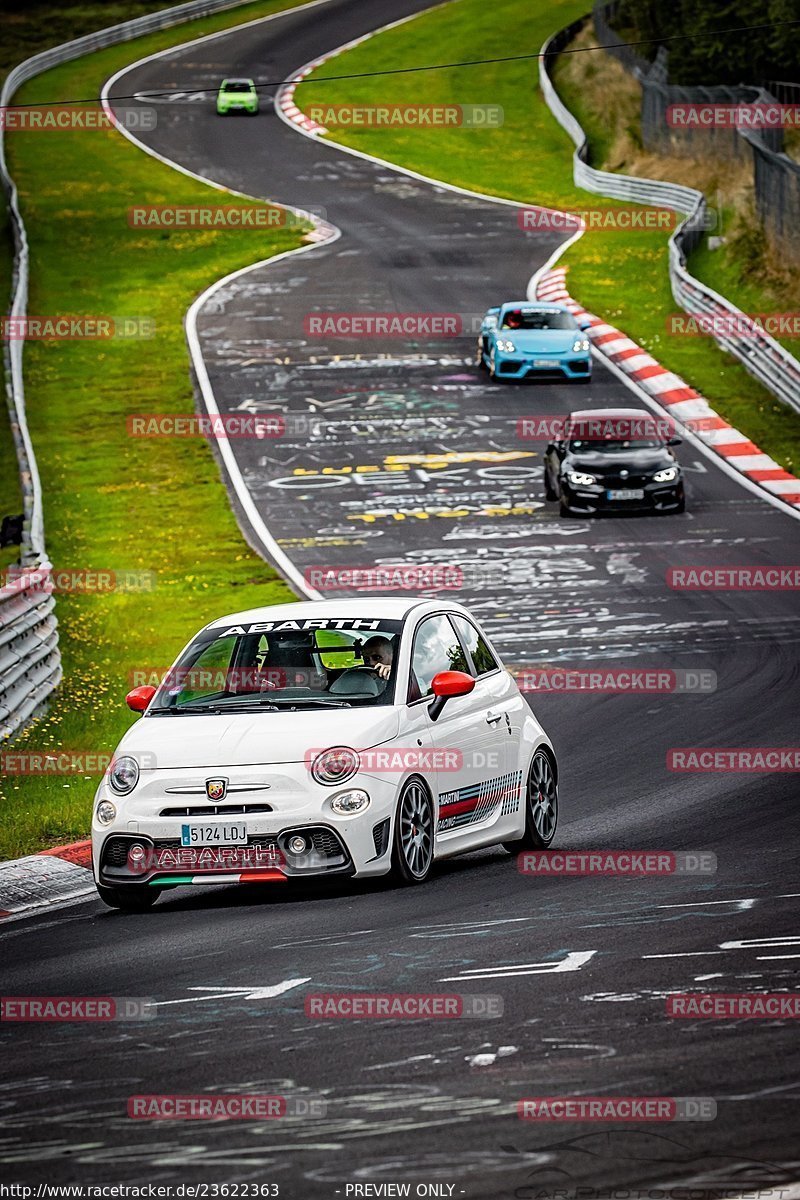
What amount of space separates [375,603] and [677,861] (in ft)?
7.68

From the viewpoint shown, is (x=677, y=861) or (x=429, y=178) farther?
(x=429, y=178)

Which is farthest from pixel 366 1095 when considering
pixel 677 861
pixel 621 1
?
pixel 621 1

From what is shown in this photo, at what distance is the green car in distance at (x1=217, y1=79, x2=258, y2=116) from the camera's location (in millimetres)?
68875

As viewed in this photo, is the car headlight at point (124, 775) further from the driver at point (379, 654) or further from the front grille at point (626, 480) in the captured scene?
the front grille at point (626, 480)

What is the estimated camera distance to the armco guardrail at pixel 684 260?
35.3 metres

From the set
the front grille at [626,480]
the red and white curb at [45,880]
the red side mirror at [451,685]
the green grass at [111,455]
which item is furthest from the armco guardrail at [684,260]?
the red and white curb at [45,880]

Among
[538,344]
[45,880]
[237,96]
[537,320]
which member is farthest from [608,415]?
[237,96]

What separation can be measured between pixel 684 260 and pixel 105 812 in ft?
118

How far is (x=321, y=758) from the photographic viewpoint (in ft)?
34.2

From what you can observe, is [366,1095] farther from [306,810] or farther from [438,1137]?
[306,810]

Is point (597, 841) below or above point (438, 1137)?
below

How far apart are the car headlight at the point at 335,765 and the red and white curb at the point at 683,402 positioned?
1885cm

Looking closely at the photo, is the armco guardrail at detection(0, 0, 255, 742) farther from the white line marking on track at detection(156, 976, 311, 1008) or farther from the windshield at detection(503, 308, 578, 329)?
the windshield at detection(503, 308, 578, 329)

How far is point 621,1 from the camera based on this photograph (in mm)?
74812
